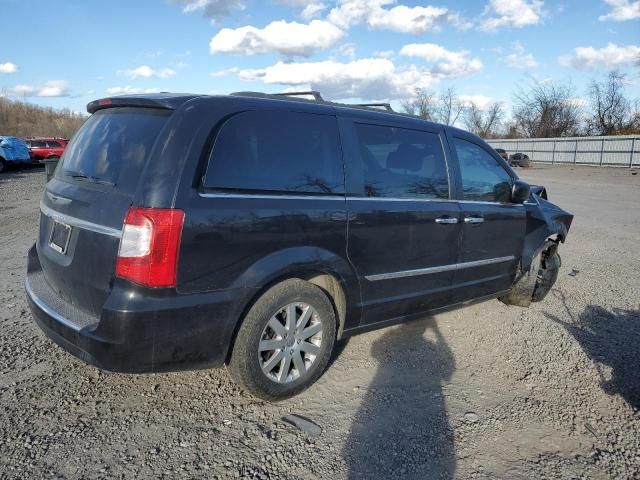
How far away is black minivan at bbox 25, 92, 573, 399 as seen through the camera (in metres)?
2.58

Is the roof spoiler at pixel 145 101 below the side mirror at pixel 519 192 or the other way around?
the other way around

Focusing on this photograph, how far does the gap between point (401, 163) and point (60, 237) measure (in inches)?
92.7

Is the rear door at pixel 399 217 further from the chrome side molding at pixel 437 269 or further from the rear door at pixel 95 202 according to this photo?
the rear door at pixel 95 202

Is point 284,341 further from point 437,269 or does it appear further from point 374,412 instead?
point 437,269

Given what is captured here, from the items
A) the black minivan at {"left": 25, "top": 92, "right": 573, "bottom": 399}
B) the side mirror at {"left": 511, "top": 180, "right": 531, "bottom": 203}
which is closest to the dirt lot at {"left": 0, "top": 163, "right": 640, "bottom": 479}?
the black minivan at {"left": 25, "top": 92, "right": 573, "bottom": 399}

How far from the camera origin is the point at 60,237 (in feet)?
9.88

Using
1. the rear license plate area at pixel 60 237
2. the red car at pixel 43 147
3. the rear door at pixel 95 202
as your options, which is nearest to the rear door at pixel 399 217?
the rear door at pixel 95 202

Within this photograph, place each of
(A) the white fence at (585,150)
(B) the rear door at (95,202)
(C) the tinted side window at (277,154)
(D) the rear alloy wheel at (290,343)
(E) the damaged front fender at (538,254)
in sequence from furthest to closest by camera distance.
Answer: (A) the white fence at (585,150) < (E) the damaged front fender at (538,254) < (D) the rear alloy wheel at (290,343) < (C) the tinted side window at (277,154) < (B) the rear door at (95,202)

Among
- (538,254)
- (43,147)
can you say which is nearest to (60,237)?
(538,254)

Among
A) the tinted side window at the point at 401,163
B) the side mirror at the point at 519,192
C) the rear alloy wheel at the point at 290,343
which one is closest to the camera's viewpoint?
the rear alloy wheel at the point at 290,343

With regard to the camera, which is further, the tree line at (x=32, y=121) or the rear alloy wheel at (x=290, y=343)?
the tree line at (x=32, y=121)

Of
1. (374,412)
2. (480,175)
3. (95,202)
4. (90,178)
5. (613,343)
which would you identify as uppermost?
(480,175)

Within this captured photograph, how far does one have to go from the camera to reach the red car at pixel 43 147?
26.0 m

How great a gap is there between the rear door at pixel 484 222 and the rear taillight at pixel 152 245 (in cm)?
243
